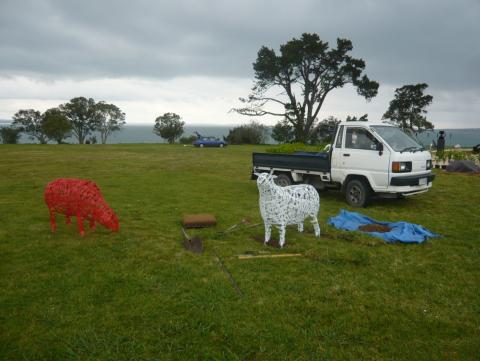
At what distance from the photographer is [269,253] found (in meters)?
5.88

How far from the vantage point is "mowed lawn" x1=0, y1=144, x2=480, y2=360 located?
3.50m

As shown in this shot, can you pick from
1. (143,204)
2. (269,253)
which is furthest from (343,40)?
(269,253)

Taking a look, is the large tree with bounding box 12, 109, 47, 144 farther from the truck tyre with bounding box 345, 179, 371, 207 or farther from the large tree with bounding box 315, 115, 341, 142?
the truck tyre with bounding box 345, 179, 371, 207

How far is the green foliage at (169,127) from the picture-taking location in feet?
158

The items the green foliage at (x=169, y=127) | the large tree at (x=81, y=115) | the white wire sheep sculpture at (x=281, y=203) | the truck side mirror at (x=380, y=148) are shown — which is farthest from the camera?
the large tree at (x=81, y=115)

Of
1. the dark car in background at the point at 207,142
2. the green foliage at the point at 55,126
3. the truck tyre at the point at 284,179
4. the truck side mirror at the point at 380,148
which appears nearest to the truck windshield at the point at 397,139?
the truck side mirror at the point at 380,148

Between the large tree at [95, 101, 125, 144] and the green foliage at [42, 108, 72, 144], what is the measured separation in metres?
8.33

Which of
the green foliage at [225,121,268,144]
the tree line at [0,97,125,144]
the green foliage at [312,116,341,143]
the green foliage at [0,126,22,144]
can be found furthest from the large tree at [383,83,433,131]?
the green foliage at [0,126,22,144]

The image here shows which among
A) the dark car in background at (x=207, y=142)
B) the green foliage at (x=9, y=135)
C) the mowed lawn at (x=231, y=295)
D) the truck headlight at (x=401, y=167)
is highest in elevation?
the green foliage at (x=9, y=135)

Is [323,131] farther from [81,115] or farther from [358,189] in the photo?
[81,115]

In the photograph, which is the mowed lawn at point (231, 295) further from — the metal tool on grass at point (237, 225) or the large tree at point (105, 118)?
the large tree at point (105, 118)

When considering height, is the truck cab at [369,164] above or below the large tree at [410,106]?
below

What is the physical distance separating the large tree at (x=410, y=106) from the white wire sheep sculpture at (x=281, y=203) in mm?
32783

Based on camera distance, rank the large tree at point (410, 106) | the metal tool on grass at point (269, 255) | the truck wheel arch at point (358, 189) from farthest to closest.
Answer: the large tree at point (410, 106) < the truck wheel arch at point (358, 189) < the metal tool on grass at point (269, 255)
